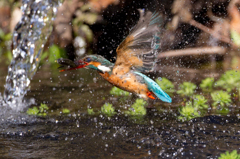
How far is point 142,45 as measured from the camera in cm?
258

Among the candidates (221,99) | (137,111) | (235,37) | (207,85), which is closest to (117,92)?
(137,111)

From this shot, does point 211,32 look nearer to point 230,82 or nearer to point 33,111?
point 230,82

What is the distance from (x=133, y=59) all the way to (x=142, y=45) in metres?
0.15

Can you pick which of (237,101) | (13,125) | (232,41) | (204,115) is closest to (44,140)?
(13,125)

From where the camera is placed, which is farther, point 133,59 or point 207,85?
point 207,85

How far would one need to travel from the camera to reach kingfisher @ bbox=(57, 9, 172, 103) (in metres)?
2.51

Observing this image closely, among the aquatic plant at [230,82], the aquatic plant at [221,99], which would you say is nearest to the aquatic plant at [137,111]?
the aquatic plant at [221,99]

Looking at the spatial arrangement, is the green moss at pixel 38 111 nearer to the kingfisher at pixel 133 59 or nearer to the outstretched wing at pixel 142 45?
the kingfisher at pixel 133 59

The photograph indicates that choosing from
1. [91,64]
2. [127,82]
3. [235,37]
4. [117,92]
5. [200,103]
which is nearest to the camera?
[91,64]

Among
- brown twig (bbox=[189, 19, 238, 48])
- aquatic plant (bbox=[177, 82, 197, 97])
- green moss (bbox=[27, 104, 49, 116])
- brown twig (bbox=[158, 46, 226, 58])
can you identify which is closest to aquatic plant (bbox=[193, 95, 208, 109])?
aquatic plant (bbox=[177, 82, 197, 97])

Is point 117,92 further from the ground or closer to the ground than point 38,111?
further from the ground

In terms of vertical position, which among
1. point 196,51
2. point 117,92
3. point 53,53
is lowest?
point 117,92

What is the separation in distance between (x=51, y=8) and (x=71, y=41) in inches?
128

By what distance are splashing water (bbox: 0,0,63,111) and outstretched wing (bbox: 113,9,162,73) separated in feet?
5.81
